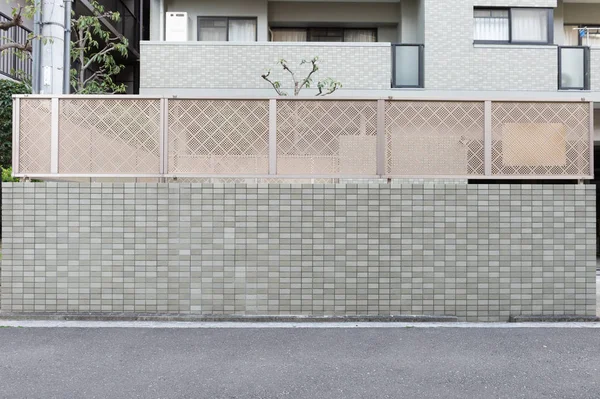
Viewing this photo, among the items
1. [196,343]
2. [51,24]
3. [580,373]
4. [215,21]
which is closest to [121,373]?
[196,343]

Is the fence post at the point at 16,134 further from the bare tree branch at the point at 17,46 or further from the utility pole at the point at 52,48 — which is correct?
the bare tree branch at the point at 17,46

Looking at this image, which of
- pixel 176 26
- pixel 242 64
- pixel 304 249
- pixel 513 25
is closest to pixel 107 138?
pixel 304 249

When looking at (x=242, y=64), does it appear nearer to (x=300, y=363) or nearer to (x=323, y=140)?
(x=323, y=140)

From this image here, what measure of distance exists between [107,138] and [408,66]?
7866 mm

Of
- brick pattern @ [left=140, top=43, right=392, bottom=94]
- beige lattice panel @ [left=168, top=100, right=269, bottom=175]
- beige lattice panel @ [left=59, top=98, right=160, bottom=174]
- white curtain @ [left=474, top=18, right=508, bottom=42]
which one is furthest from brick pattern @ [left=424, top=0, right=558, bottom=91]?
beige lattice panel @ [left=59, top=98, right=160, bottom=174]

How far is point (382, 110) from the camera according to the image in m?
5.02

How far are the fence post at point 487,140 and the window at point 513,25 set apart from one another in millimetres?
6993

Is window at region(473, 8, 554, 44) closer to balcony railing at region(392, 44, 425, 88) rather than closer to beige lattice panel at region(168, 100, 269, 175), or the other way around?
balcony railing at region(392, 44, 425, 88)

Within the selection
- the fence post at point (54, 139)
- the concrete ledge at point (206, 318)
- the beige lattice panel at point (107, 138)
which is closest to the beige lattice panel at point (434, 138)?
the concrete ledge at point (206, 318)

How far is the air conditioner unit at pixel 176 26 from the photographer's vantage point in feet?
36.3

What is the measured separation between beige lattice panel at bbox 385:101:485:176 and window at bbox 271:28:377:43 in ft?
26.7

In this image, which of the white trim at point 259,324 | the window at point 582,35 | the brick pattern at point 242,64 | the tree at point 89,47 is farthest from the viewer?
the window at point 582,35

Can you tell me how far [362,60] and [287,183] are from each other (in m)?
6.59

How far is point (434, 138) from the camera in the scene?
5.02 m
